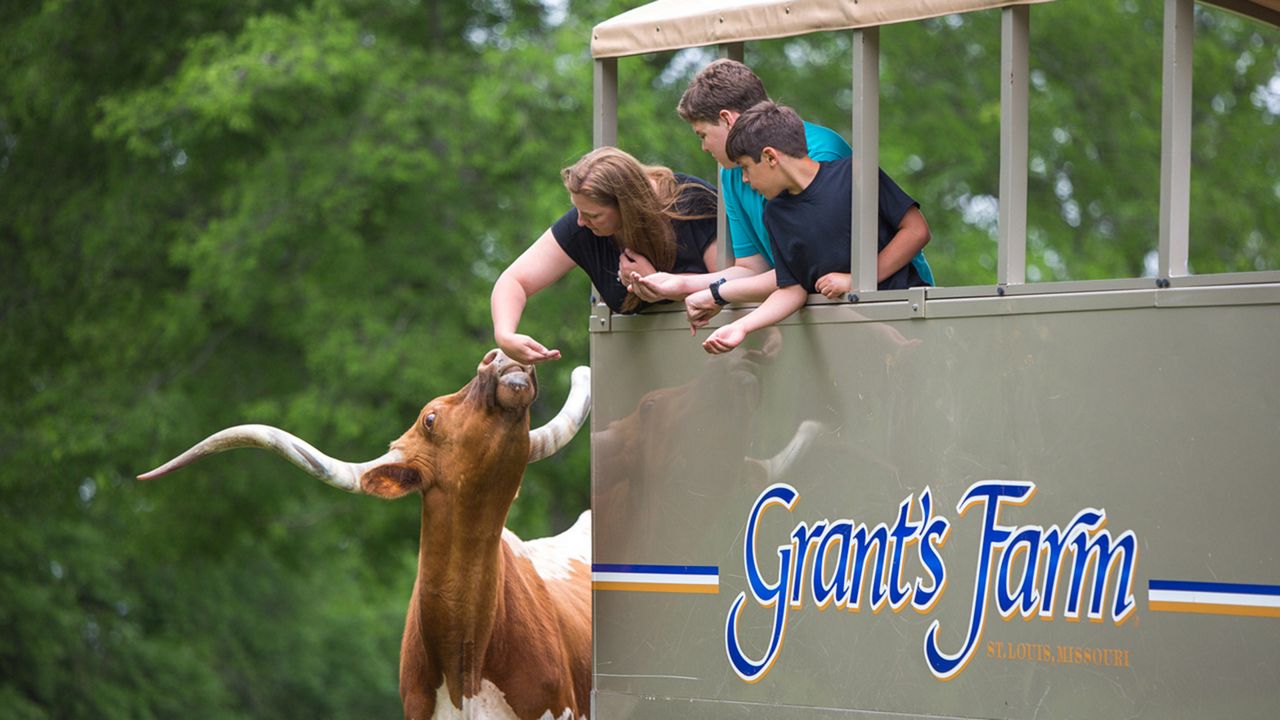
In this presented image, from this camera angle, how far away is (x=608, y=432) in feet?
17.7

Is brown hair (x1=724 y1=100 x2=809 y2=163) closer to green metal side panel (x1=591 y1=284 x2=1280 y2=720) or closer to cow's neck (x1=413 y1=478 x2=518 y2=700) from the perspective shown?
green metal side panel (x1=591 y1=284 x2=1280 y2=720)

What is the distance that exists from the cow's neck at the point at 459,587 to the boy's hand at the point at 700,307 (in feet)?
3.21

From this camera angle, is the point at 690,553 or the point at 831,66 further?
the point at 831,66

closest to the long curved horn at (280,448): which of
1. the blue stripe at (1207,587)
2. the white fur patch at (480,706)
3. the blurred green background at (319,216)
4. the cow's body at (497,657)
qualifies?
the cow's body at (497,657)

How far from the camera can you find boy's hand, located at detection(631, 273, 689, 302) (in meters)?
5.09

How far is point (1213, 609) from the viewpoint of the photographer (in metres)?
3.97

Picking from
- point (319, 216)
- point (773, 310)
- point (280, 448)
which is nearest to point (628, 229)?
point (773, 310)

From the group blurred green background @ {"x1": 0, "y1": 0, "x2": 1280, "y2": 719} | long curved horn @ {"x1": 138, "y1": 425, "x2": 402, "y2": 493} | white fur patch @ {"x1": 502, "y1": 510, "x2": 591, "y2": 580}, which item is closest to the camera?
long curved horn @ {"x1": 138, "y1": 425, "x2": 402, "y2": 493}

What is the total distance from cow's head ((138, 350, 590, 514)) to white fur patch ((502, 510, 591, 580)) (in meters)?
0.86

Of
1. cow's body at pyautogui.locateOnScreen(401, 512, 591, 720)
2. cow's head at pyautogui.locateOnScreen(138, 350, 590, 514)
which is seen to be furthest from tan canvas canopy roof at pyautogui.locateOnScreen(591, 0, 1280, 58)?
cow's body at pyautogui.locateOnScreen(401, 512, 591, 720)

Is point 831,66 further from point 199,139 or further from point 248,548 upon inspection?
point 248,548

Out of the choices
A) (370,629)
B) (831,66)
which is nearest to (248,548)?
(370,629)

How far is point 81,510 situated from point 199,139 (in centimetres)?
455

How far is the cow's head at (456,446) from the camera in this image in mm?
5254
